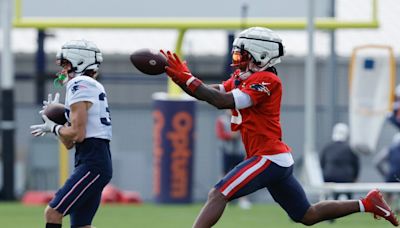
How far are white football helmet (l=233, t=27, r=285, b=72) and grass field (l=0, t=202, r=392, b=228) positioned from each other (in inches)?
184

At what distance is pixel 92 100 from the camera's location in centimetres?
888

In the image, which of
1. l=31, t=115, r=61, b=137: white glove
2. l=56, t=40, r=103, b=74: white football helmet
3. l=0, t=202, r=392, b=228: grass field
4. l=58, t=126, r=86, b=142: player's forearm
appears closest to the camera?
l=58, t=126, r=86, b=142: player's forearm

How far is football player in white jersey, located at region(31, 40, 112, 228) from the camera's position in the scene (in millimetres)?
8789

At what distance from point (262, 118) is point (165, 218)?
630cm

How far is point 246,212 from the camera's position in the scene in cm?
1684

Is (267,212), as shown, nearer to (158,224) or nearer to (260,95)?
(158,224)

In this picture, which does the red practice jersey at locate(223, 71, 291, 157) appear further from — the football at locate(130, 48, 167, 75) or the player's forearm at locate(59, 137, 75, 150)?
the player's forearm at locate(59, 137, 75, 150)

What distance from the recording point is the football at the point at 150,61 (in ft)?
29.3

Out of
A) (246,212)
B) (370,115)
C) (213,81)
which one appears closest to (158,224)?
(246,212)

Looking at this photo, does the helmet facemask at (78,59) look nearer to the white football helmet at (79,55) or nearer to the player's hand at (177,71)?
the white football helmet at (79,55)

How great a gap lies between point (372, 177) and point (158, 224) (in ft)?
23.7

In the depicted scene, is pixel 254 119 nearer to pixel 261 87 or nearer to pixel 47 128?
pixel 261 87

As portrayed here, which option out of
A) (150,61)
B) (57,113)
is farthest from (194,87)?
(57,113)

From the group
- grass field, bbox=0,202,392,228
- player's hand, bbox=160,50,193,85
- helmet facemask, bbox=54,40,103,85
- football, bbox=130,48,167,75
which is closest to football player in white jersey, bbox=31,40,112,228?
helmet facemask, bbox=54,40,103,85
